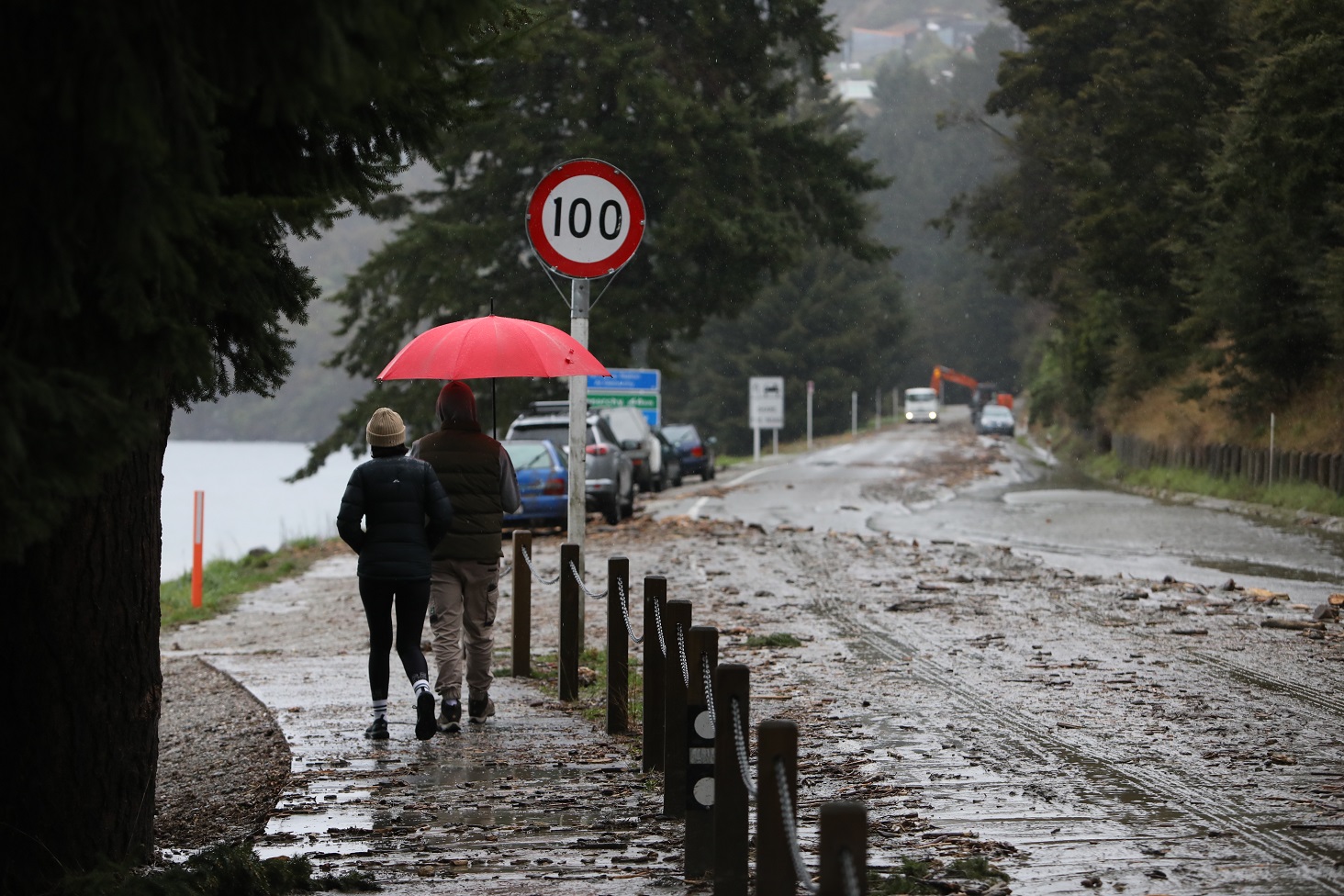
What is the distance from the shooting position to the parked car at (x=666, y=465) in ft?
123

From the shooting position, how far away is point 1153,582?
50.8 ft

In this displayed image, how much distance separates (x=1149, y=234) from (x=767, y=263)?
31.4ft

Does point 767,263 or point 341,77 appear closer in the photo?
point 341,77

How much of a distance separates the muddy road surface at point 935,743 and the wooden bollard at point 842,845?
199 centimetres

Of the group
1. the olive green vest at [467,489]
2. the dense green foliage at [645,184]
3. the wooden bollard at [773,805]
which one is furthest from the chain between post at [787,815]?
the dense green foliage at [645,184]

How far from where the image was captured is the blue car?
23.7 m

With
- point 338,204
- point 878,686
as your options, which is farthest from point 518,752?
point 338,204

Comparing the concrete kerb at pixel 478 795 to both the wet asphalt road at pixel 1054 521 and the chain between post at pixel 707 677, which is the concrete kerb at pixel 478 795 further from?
the wet asphalt road at pixel 1054 521

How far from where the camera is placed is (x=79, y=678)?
5.43 metres

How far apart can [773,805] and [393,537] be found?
189 inches

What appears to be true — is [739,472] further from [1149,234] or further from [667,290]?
[1149,234]

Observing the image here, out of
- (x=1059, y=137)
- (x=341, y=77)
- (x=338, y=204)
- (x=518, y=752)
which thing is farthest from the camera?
(x=1059, y=137)

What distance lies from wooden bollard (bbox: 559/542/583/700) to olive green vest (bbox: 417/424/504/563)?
548 millimetres

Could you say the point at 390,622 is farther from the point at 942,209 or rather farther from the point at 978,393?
the point at 942,209
